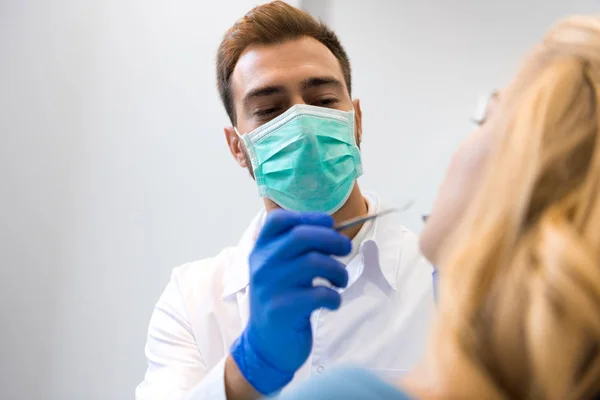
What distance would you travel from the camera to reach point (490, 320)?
1.46 ft

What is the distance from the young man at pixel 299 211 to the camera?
1.06 metres

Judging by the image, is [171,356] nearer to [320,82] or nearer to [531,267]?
[320,82]

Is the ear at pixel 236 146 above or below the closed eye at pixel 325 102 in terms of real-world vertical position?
below

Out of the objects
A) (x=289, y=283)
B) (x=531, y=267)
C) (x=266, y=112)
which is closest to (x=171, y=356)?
(x=289, y=283)

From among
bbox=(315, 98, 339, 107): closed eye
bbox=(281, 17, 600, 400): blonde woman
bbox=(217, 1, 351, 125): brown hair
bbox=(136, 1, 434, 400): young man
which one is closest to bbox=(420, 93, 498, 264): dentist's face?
bbox=(281, 17, 600, 400): blonde woman

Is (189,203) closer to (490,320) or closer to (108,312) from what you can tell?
(108,312)

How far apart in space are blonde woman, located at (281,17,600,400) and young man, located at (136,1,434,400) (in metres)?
0.48

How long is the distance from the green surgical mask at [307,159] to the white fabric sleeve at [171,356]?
0.41 meters

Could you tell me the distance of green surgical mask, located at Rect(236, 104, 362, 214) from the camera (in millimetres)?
1070

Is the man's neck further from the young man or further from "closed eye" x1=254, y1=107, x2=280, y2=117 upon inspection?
"closed eye" x1=254, y1=107, x2=280, y2=117

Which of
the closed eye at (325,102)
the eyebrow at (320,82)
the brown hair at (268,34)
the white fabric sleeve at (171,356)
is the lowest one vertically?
the white fabric sleeve at (171,356)

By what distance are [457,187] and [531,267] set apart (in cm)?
17

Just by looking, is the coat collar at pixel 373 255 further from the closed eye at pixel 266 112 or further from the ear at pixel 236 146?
the closed eye at pixel 266 112

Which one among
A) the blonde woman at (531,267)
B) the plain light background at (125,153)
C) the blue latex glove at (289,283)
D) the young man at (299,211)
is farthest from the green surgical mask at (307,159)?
the blonde woman at (531,267)
